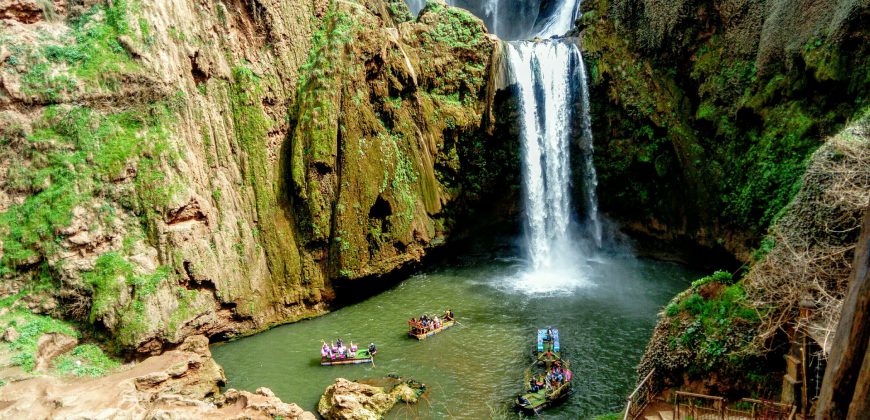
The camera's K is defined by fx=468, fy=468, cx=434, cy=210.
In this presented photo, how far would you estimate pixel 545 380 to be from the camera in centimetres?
1666

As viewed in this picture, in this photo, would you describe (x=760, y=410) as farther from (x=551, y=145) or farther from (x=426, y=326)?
(x=551, y=145)

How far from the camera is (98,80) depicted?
20078 millimetres

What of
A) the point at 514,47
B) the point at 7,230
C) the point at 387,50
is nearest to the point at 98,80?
the point at 7,230

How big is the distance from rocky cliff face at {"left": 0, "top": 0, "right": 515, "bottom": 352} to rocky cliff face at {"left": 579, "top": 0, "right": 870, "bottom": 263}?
768 centimetres

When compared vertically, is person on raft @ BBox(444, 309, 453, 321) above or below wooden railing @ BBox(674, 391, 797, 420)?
below

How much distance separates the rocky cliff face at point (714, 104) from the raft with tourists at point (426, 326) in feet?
49.3

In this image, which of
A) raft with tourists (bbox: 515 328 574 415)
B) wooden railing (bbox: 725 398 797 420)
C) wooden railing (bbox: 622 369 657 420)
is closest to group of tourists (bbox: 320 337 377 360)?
raft with tourists (bbox: 515 328 574 415)

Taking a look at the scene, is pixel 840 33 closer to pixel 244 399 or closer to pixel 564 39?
pixel 564 39

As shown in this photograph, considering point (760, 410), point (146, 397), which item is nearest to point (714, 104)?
point (760, 410)

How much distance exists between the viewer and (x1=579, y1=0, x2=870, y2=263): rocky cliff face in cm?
2008

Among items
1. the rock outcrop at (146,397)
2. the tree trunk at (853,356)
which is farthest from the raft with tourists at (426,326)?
the tree trunk at (853,356)

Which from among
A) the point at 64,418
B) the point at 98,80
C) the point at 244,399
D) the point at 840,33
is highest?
the point at 98,80

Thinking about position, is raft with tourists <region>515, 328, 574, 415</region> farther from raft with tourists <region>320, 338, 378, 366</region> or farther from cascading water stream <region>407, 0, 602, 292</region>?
cascading water stream <region>407, 0, 602, 292</region>

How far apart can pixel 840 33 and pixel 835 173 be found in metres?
11.9
